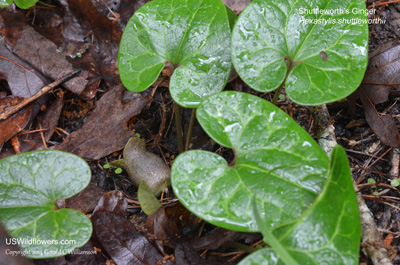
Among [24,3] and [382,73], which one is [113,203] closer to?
[24,3]

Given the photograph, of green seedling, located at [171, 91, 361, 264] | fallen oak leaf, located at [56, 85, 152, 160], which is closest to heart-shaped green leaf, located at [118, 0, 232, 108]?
green seedling, located at [171, 91, 361, 264]

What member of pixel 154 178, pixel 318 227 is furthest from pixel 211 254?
pixel 318 227

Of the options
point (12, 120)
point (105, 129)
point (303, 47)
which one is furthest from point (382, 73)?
point (12, 120)

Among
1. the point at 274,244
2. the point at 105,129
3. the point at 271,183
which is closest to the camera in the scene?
the point at 274,244

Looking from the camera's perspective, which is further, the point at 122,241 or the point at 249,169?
the point at 122,241

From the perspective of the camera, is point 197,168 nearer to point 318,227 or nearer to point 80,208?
point 318,227

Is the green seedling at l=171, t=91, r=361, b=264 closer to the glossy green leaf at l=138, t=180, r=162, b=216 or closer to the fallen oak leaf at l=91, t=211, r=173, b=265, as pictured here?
the glossy green leaf at l=138, t=180, r=162, b=216

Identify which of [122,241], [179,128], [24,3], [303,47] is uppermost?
[303,47]
